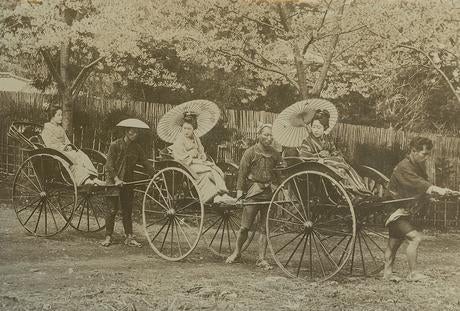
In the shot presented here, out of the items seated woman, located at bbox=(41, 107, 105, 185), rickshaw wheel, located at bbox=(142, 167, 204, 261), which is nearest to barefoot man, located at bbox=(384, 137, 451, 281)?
rickshaw wheel, located at bbox=(142, 167, 204, 261)

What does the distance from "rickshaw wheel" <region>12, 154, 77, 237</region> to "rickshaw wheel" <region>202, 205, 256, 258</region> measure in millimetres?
1438

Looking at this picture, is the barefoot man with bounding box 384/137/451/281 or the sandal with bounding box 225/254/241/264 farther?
the sandal with bounding box 225/254/241/264

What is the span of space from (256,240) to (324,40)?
2219 mm

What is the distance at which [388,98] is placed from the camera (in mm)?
5770

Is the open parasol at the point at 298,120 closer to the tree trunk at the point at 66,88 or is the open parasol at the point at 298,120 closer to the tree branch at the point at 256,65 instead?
the tree branch at the point at 256,65

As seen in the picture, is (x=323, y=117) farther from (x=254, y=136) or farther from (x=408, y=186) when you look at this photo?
(x=408, y=186)

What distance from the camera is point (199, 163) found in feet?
19.1

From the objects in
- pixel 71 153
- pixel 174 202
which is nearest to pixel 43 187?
pixel 71 153

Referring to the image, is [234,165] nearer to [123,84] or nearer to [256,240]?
[256,240]

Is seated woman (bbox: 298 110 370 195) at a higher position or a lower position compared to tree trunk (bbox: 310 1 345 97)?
lower

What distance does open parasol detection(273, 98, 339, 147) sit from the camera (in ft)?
17.8

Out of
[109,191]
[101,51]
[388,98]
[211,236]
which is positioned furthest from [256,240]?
[101,51]

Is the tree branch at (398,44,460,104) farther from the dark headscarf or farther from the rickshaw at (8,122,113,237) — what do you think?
the rickshaw at (8,122,113,237)

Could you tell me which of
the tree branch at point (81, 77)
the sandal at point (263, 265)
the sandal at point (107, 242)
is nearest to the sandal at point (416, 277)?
the sandal at point (263, 265)
